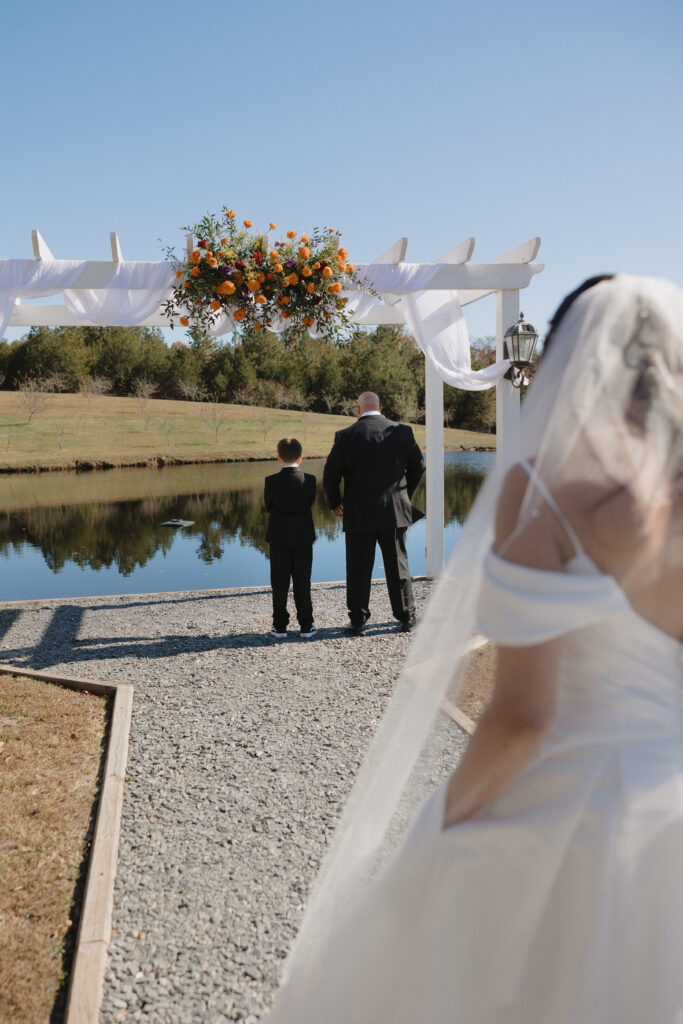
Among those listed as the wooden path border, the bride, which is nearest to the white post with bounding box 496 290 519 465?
the wooden path border

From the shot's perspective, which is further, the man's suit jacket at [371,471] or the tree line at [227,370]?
the tree line at [227,370]

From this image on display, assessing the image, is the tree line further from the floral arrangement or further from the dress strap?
the dress strap

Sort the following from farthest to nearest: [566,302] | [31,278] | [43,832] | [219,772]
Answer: [31,278] → [219,772] → [43,832] → [566,302]

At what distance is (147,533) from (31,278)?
891 centimetres

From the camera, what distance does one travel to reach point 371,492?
6.08 metres

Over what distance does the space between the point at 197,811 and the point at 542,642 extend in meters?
2.75

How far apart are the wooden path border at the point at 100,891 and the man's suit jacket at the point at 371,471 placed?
258 centimetres

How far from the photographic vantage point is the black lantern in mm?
6680

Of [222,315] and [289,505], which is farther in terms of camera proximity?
[222,315]

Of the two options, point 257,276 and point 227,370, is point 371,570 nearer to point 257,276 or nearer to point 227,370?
point 257,276

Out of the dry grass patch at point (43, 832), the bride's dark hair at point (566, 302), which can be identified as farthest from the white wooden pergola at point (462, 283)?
the bride's dark hair at point (566, 302)

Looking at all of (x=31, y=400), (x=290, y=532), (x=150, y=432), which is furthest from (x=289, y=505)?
(x=31, y=400)

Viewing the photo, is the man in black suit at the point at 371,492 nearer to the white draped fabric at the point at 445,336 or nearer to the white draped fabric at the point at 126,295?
the white draped fabric at the point at 445,336

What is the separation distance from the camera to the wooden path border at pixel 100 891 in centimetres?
216
